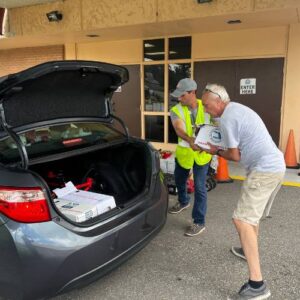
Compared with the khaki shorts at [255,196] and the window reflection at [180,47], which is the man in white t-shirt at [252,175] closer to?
the khaki shorts at [255,196]

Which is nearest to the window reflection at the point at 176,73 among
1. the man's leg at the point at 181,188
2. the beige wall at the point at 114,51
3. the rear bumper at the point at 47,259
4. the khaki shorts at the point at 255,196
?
the beige wall at the point at 114,51

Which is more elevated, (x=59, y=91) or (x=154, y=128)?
(x=59, y=91)

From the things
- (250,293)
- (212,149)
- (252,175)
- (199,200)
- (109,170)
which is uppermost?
(212,149)

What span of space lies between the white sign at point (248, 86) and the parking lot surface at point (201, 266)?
3.52 metres

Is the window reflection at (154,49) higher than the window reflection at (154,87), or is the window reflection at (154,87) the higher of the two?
the window reflection at (154,49)

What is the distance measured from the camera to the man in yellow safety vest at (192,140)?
3.79 meters

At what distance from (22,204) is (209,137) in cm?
170

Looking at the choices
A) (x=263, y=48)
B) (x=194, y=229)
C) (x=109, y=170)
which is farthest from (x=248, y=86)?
(x=109, y=170)

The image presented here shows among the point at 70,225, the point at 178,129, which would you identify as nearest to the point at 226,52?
the point at 178,129

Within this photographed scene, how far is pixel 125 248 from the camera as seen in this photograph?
2604 millimetres

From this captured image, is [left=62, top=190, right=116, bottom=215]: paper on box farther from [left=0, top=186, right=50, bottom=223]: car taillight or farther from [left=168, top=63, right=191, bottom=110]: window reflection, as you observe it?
[left=168, top=63, right=191, bottom=110]: window reflection

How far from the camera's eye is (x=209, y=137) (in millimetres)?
3139

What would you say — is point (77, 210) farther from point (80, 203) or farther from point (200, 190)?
point (200, 190)

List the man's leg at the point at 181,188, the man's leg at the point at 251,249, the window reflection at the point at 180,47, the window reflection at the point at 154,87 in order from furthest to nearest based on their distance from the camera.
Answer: the window reflection at the point at 154,87, the window reflection at the point at 180,47, the man's leg at the point at 181,188, the man's leg at the point at 251,249
